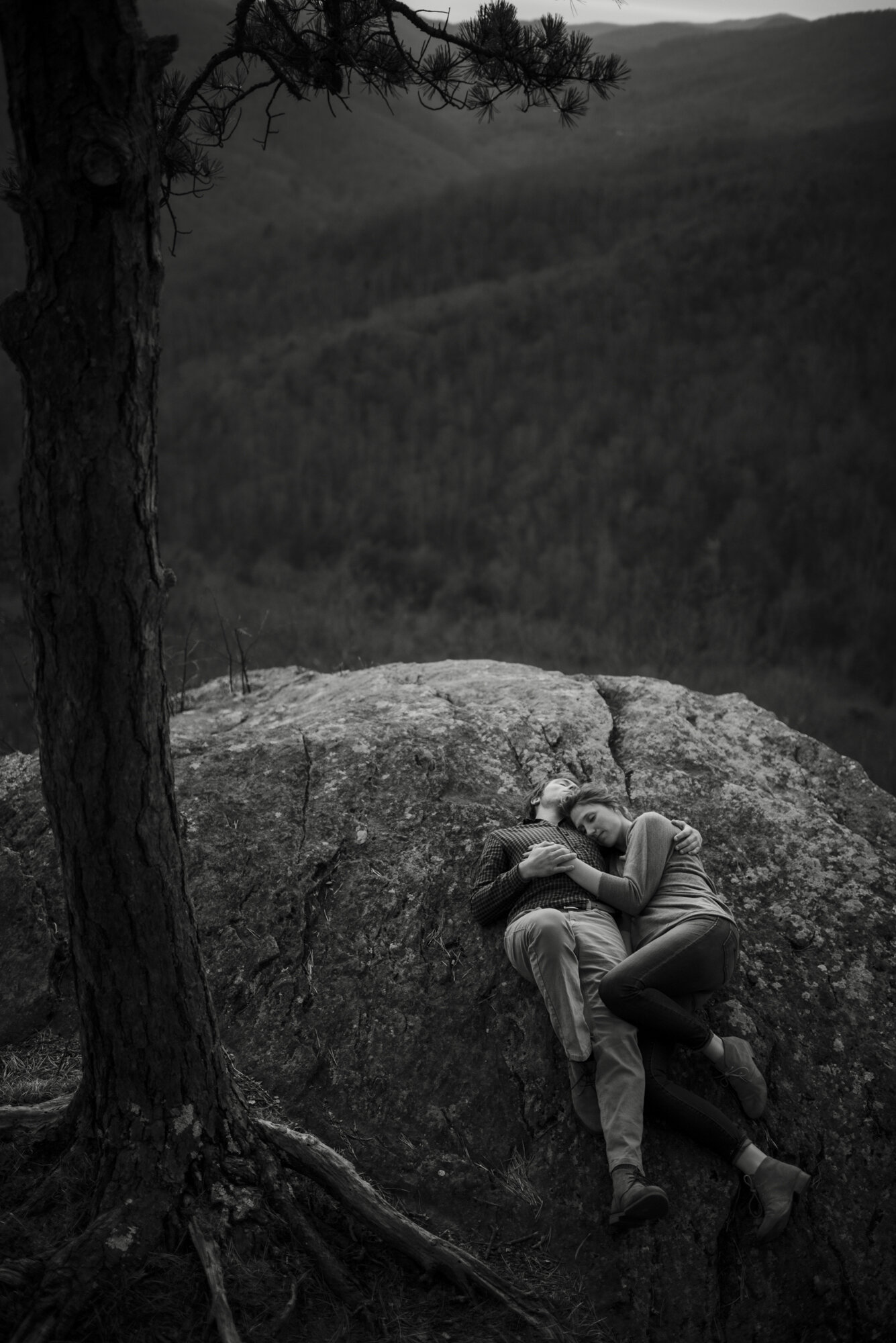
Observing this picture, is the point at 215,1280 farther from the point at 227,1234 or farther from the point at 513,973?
the point at 513,973

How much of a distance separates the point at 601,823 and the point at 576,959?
0.67 metres

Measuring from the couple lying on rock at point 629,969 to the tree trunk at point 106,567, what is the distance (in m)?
1.31

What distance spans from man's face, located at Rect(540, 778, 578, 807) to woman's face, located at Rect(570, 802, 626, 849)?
11 centimetres

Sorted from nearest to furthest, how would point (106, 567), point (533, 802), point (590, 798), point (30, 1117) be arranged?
point (106, 567) → point (30, 1117) → point (590, 798) → point (533, 802)

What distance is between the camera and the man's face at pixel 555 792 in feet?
13.4

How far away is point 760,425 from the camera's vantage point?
17.0 meters

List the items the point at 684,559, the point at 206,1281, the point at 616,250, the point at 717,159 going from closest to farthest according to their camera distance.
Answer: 1. the point at 206,1281
2. the point at 684,559
3. the point at 616,250
4. the point at 717,159

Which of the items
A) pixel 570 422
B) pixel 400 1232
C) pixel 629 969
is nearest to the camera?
pixel 400 1232

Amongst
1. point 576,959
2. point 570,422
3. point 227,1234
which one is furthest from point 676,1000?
point 570,422

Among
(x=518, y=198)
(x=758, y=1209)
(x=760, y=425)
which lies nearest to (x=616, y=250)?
(x=518, y=198)

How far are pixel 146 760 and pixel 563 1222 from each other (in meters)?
2.29

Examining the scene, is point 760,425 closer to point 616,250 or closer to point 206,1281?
point 616,250

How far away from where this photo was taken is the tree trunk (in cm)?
227

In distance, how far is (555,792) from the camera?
4.12m
